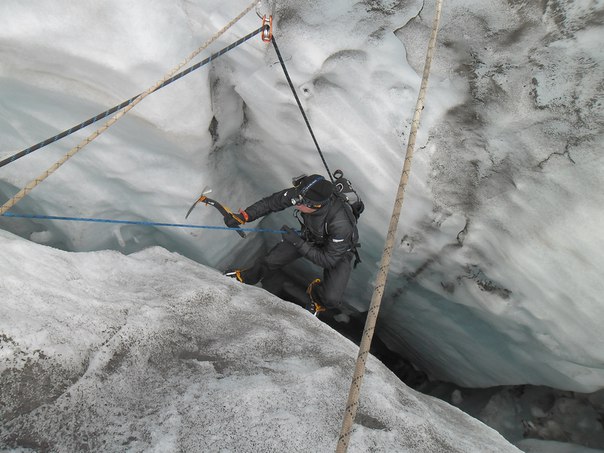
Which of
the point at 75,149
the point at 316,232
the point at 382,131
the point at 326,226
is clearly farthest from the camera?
the point at 316,232

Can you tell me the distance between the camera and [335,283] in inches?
144

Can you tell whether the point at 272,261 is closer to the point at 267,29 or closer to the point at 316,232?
the point at 316,232

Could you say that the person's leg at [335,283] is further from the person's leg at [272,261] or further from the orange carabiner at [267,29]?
the orange carabiner at [267,29]

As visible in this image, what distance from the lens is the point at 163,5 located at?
8.53 feet

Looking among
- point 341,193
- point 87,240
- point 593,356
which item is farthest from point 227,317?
point 593,356

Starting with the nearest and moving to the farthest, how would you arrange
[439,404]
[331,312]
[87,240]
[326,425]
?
[326,425], [439,404], [87,240], [331,312]

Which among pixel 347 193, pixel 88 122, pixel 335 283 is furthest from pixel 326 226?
pixel 88 122

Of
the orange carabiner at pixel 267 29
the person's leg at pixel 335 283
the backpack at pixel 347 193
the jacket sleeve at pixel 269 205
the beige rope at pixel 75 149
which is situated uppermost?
the orange carabiner at pixel 267 29

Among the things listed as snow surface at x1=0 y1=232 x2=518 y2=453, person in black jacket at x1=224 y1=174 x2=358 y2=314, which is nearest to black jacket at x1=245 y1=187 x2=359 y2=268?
person in black jacket at x1=224 y1=174 x2=358 y2=314

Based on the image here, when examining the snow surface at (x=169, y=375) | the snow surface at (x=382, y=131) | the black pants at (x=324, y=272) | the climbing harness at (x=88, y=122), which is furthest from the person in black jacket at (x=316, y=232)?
the climbing harness at (x=88, y=122)

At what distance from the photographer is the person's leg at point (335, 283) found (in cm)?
359

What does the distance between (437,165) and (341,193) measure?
27.3 inches

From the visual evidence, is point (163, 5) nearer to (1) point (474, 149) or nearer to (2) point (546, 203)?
(1) point (474, 149)

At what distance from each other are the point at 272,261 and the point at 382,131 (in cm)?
151
